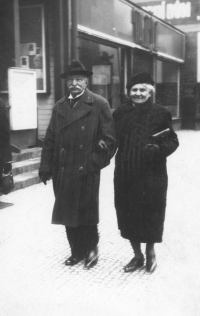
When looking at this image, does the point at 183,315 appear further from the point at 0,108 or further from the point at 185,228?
the point at 0,108

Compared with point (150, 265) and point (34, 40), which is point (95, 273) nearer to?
point (150, 265)

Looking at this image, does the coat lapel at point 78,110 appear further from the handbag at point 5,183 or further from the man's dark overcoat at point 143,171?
the handbag at point 5,183

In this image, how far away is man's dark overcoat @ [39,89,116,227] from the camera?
170 inches

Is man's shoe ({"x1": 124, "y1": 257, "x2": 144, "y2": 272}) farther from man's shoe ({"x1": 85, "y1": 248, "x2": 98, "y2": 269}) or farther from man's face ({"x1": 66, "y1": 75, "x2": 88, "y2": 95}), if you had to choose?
man's face ({"x1": 66, "y1": 75, "x2": 88, "y2": 95})

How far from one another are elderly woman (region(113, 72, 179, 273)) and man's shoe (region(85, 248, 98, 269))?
1.30 feet

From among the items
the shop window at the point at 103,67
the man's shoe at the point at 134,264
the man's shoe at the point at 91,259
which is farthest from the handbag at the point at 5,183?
the shop window at the point at 103,67

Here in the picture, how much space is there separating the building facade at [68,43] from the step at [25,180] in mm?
1168

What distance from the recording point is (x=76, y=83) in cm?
435

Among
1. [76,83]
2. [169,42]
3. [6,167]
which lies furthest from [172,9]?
[76,83]

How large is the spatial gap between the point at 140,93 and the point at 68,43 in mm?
6608

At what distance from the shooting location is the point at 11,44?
391 inches

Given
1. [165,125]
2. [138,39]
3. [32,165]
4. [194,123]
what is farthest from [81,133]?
[194,123]

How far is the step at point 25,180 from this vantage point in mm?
7887

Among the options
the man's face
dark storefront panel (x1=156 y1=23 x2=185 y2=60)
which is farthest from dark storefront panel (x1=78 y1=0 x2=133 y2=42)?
the man's face
